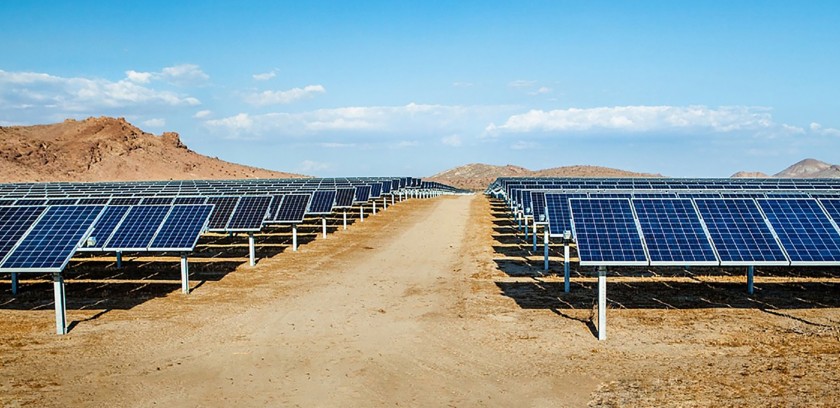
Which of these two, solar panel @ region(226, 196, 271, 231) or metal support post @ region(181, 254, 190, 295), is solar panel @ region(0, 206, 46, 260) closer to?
metal support post @ region(181, 254, 190, 295)

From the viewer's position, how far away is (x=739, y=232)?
54.9 feet

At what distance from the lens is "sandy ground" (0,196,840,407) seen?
11.3 m

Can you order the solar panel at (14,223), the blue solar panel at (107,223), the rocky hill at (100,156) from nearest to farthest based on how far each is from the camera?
the solar panel at (14,223) < the blue solar panel at (107,223) < the rocky hill at (100,156)

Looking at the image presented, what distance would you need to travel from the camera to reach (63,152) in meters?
140

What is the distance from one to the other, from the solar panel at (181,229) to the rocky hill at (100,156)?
121 meters

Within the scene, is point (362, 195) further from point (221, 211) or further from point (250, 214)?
point (250, 214)

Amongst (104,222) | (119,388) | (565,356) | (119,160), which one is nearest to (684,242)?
(565,356)

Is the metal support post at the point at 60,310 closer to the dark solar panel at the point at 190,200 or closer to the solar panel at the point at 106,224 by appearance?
the solar panel at the point at 106,224

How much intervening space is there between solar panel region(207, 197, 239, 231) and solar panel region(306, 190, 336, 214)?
5.09 meters

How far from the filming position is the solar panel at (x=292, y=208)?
2914 centimetres

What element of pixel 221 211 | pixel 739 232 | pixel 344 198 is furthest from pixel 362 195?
pixel 739 232

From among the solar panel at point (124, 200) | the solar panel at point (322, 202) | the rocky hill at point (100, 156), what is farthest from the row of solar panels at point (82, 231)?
the rocky hill at point (100, 156)

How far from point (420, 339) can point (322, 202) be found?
70.9 feet

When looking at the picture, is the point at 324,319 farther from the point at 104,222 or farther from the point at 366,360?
the point at 104,222
